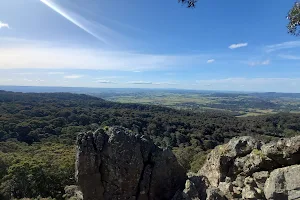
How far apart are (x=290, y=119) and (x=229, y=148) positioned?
502ft

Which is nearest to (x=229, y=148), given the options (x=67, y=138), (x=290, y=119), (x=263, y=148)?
(x=263, y=148)

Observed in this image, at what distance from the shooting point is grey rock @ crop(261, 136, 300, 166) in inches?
556

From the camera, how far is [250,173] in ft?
Result: 51.8

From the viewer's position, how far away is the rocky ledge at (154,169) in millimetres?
15711

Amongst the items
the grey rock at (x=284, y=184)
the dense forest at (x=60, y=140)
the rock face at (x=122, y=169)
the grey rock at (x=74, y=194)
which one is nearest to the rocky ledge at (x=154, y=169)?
the rock face at (x=122, y=169)

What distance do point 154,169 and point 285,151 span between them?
808cm

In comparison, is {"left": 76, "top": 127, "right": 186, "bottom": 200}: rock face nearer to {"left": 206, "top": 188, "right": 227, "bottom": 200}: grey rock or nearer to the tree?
{"left": 206, "top": 188, "right": 227, "bottom": 200}: grey rock

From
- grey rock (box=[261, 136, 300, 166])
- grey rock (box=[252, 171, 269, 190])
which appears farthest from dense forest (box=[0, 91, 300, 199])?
grey rock (box=[261, 136, 300, 166])

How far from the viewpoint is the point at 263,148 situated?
51.6 ft

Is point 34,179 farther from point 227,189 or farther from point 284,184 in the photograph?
point 284,184

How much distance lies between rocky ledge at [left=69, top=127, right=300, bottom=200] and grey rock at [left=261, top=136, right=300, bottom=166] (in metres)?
0.06

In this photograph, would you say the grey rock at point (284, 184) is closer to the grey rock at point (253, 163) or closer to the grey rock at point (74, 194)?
the grey rock at point (253, 163)

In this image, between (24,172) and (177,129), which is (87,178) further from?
(177,129)

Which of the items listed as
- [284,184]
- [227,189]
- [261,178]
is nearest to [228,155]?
[227,189]
